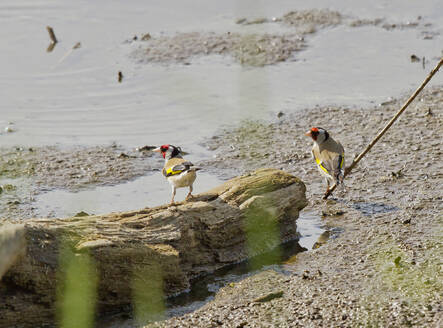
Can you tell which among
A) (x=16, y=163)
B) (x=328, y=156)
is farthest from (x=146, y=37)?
(x=328, y=156)

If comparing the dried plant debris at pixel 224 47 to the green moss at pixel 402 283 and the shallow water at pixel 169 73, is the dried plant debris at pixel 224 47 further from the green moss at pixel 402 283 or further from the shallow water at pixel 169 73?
the green moss at pixel 402 283

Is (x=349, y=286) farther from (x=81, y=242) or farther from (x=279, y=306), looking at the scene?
(x=81, y=242)

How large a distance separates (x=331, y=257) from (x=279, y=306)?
3.63 feet

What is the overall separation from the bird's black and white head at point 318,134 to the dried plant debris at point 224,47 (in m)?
3.49

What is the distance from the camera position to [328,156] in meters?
9.29

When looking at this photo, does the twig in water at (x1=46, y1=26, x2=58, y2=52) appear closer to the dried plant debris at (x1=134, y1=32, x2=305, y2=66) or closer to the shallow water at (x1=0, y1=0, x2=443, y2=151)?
the shallow water at (x1=0, y1=0, x2=443, y2=151)

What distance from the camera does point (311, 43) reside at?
1390 centimetres

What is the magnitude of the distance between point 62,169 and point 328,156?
10.6 feet

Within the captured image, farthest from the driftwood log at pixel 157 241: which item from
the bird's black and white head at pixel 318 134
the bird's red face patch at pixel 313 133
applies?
the bird's red face patch at pixel 313 133

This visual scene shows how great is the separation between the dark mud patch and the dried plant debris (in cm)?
339

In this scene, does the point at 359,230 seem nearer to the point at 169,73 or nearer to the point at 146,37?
the point at 169,73

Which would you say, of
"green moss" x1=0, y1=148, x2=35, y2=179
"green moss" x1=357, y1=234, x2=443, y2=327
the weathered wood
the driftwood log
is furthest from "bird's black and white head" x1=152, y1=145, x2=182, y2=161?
the weathered wood

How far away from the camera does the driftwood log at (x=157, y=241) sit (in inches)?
260

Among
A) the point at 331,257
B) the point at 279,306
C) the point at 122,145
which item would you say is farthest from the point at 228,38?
the point at 279,306
